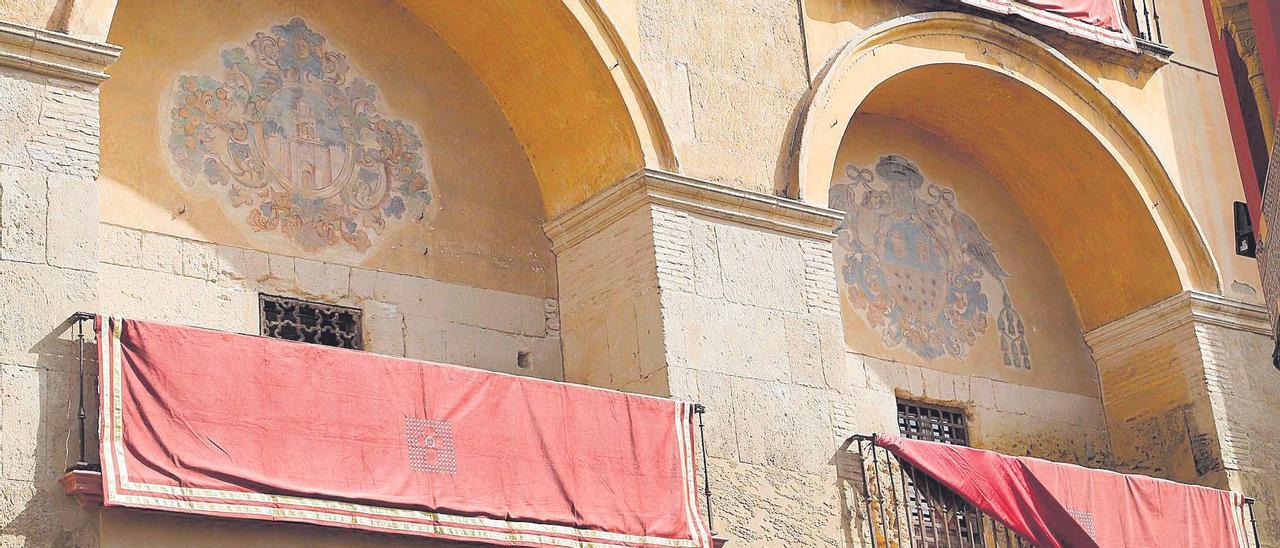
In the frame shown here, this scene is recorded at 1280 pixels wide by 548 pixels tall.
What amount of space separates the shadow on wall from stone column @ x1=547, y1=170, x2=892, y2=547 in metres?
3.28

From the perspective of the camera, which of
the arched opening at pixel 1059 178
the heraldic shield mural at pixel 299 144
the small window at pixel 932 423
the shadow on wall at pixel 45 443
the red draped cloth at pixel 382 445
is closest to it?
the shadow on wall at pixel 45 443

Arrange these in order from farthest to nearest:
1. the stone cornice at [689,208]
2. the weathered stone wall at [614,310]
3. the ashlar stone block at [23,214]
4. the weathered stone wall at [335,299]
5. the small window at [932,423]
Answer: the small window at [932,423]
the stone cornice at [689,208]
the weathered stone wall at [614,310]
the weathered stone wall at [335,299]
the ashlar stone block at [23,214]

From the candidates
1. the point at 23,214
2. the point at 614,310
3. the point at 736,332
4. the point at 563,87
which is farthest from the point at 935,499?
the point at 23,214

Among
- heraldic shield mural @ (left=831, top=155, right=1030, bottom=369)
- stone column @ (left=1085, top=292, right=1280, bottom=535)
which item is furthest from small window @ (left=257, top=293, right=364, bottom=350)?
stone column @ (left=1085, top=292, right=1280, bottom=535)

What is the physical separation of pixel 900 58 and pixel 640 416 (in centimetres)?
385

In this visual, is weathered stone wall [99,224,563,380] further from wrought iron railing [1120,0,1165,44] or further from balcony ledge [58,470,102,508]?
wrought iron railing [1120,0,1165,44]

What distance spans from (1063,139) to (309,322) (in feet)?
19.6

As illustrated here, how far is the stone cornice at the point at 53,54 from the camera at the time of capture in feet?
27.3

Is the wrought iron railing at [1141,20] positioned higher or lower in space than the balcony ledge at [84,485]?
higher

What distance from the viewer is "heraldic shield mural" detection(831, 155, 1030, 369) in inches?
495

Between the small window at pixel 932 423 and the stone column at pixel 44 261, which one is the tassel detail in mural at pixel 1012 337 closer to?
the small window at pixel 932 423

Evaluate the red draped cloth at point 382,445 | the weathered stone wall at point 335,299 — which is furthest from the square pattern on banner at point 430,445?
the weathered stone wall at point 335,299

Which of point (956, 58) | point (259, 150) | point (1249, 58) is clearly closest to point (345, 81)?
point (259, 150)

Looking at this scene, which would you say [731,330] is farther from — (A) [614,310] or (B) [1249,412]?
(B) [1249,412]
